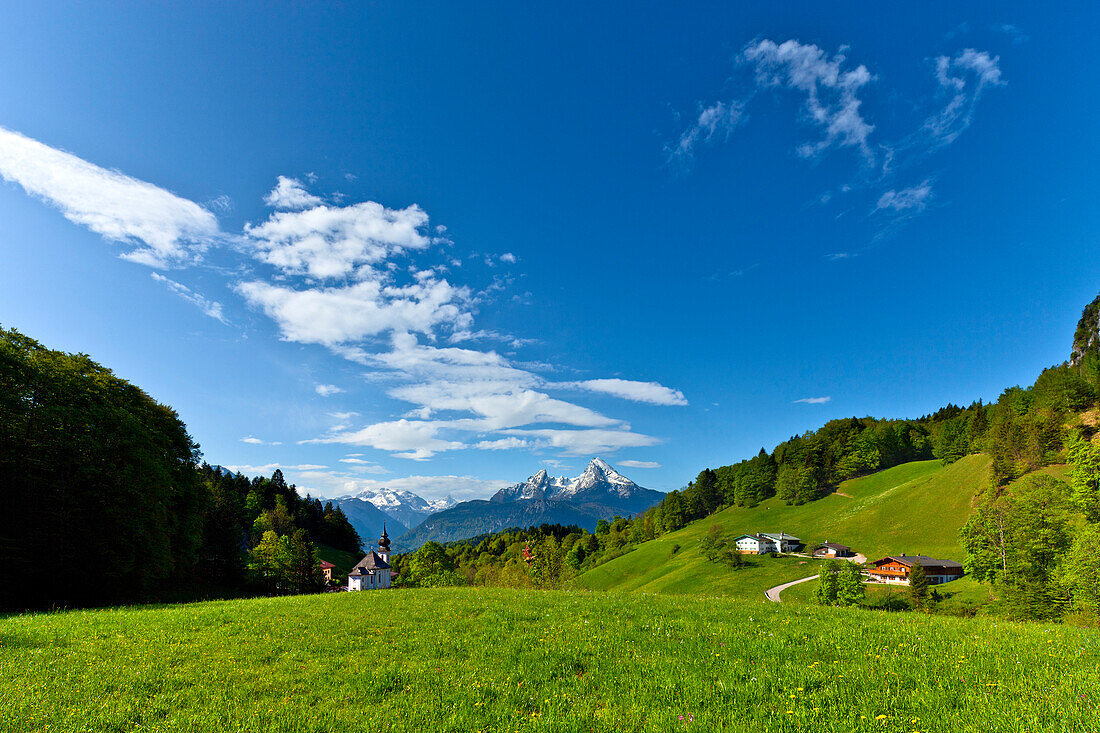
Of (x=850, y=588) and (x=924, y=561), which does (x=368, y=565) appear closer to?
(x=850, y=588)

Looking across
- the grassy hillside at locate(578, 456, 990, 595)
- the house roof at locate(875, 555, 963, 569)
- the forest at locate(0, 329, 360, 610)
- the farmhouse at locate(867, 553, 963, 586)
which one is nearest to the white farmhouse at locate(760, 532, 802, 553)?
the grassy hillside at locate(578, 456, 990, 595)

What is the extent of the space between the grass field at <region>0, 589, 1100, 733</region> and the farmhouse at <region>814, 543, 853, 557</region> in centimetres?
10359

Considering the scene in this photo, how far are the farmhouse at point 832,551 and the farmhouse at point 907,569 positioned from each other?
1118 cm

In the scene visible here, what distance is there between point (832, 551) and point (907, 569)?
1899 centimetres

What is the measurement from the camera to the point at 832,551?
96875 mm

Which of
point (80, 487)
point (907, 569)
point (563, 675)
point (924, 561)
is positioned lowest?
point (907, 569)

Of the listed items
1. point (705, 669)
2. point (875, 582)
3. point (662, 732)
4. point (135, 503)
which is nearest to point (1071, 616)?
point (875, 582)

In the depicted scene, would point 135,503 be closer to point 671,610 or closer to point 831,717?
point 671,610

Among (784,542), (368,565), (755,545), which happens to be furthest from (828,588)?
(368,565)

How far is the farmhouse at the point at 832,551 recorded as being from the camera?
94438mm

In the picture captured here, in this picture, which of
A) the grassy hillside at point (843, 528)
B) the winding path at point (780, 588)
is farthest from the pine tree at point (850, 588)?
the grassy hillside at point (843, 528)

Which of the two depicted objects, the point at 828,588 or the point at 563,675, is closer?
the point at 563,675

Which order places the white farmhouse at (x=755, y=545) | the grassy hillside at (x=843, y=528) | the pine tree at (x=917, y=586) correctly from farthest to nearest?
1. the white farmhouse at (x=755, y=545)
2. the grassy hillside at (x=843, y=528)
3. the pine tree at (x=917, y=586)

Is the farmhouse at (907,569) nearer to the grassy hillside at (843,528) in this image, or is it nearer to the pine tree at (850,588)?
the grassy hillside at (843,528)
